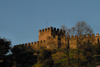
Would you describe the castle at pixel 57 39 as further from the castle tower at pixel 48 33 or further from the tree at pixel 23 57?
the tree at pixel 23 57

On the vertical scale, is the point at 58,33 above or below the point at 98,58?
above

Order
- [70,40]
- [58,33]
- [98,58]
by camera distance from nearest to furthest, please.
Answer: [98,58]
[70,40]
[58,33]

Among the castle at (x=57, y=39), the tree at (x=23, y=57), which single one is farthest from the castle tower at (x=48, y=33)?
the tree at (x=23, y=57)

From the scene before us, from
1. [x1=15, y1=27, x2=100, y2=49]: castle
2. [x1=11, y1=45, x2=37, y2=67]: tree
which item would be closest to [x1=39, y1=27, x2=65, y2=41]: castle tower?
[x1=15, y1=27, x2=100, y2=49]: castle

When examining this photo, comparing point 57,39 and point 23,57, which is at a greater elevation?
point 57,39

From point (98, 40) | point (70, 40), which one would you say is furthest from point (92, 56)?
point (70, 40)

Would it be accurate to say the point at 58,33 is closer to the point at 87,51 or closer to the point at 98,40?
the point at 98,40

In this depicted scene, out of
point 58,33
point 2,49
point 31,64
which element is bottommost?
point 31,64

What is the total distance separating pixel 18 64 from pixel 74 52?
42.6 feet

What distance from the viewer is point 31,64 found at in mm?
54562

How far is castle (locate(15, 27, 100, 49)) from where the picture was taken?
5276 centimetres

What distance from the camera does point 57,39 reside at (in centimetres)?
6003

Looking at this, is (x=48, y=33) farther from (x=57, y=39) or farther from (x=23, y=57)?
(x=23, y=57)

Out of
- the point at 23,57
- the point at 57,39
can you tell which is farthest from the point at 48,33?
the point at 23,57
